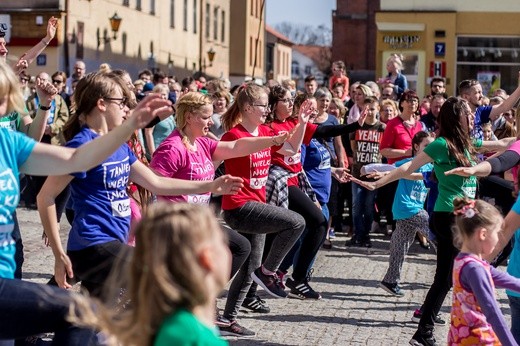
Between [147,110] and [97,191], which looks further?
[97,191]

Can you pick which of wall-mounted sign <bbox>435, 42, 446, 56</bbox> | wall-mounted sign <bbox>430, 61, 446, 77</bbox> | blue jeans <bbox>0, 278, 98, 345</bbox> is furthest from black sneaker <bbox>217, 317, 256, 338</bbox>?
wall-mounted sign <bbox>435, 42, 446, 56</bbox>

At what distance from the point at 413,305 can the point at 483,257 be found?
12.9ft

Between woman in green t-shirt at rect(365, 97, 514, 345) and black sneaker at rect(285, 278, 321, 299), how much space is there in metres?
2.03

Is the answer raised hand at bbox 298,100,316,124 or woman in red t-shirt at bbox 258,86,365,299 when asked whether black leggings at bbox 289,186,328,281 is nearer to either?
woman in red t-shirt at bbox 258,86,365,299

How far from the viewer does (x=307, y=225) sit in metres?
10.5

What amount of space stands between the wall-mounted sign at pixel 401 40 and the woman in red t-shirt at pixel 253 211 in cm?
2649

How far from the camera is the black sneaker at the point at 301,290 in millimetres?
10477

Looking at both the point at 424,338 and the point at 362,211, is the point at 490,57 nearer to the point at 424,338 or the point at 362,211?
the point at 362,211

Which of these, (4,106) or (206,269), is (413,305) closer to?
(4,106)

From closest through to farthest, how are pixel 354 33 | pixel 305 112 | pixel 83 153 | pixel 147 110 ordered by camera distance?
1. pixel 147 110
2. pixel 83 153
3. pixel 305 112
4. pixel 354 33

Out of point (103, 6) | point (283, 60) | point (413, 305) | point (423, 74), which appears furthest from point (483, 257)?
point (283, 60)

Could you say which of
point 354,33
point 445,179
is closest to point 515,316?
point 445,179

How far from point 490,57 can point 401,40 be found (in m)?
2.94

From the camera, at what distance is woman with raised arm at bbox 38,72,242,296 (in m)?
6.37
